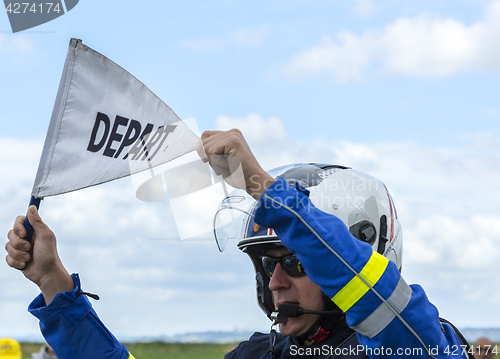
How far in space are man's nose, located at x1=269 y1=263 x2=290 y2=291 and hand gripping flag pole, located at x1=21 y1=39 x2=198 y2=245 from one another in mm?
786

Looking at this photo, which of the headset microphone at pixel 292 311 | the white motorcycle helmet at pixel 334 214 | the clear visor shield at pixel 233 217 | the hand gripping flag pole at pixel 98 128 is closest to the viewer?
the clear visor shield at pixel 233 217

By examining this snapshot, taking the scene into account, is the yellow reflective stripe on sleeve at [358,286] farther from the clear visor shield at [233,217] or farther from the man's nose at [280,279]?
the man's nose at [280,279]

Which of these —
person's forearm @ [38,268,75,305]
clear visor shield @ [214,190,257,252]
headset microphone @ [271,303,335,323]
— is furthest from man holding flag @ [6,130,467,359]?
person's forearm @ [38,268,75,305]

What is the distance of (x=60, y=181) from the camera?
9.25 feet

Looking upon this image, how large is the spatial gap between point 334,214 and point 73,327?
1.49 meters

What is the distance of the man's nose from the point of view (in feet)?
8.68

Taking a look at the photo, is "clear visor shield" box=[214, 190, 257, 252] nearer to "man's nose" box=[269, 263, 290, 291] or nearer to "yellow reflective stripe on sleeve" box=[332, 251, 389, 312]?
"man's nose" box=[269, 263, 290, 291]

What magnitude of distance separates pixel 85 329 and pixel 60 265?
0.37 metres

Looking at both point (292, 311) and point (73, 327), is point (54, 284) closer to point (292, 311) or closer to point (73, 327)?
point (73, 327)

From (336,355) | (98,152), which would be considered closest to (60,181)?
(98,152)

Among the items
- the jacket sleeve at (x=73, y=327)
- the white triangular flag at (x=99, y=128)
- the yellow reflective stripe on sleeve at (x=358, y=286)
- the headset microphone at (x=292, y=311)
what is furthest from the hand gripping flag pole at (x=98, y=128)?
the yellow reflective stripe on sleeve at (x=358, y=286)

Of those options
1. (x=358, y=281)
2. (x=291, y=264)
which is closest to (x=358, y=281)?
(x=358, y=281)

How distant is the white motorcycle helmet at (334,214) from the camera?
2.70 metres

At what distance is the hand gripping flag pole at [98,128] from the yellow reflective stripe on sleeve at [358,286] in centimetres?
120
